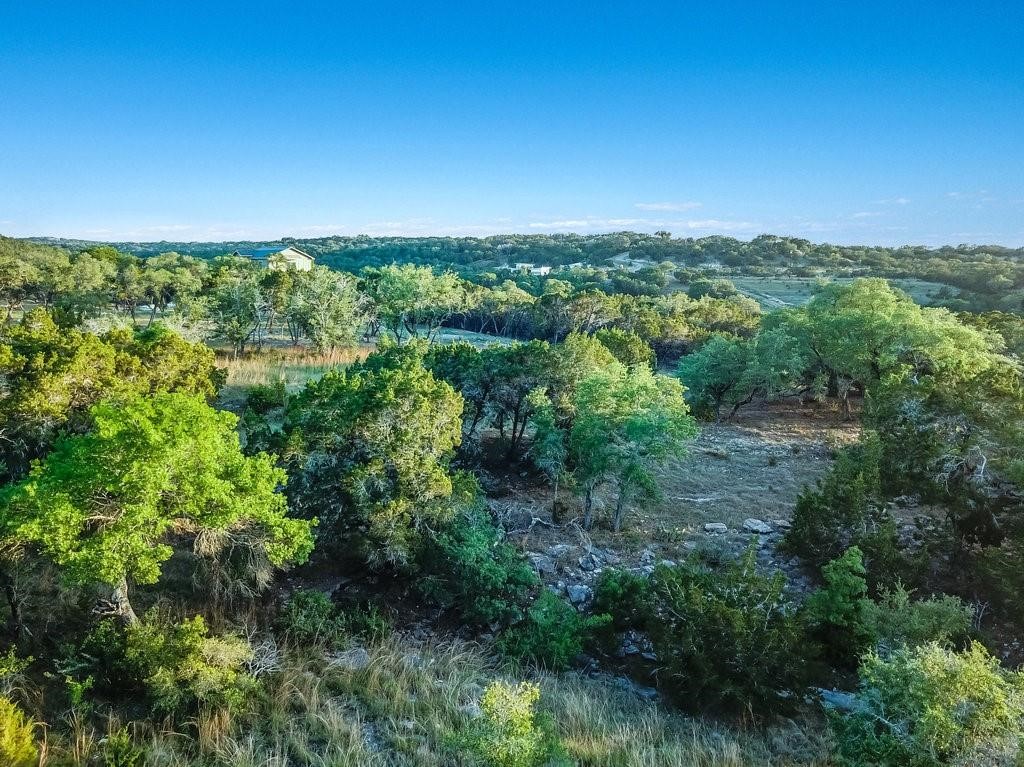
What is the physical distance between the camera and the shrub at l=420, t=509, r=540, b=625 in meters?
10.3

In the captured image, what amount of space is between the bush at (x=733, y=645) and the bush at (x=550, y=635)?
4.13 feet

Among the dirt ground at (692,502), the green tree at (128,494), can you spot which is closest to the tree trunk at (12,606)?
the green tree at (128,494)

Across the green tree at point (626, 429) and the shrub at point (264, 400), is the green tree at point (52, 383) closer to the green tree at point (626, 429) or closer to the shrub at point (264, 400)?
the shrub at point (264, 400)

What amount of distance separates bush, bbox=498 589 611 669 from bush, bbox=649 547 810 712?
49.5 inches

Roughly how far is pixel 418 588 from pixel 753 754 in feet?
20.3

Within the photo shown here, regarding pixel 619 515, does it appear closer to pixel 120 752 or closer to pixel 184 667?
pixel 184 667

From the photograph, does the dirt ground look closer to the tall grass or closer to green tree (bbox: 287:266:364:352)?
the tall grass

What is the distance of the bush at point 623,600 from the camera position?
10.3 meters

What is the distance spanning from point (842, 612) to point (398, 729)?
7.49 meters

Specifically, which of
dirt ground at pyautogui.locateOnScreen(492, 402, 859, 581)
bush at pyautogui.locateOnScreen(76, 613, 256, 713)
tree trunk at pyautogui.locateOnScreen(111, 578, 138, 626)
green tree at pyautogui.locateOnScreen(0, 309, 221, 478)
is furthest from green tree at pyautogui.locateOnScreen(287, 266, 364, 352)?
bush at pyautogui.locateOnScreen(76, 613, 256, 713)

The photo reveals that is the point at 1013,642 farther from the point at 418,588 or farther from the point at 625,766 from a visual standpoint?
the point at 418,588

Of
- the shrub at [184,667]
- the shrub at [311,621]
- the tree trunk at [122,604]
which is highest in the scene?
the tree trunk at [122,604]

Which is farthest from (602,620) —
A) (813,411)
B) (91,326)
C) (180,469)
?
(91,326)

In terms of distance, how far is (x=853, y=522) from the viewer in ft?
40.0
